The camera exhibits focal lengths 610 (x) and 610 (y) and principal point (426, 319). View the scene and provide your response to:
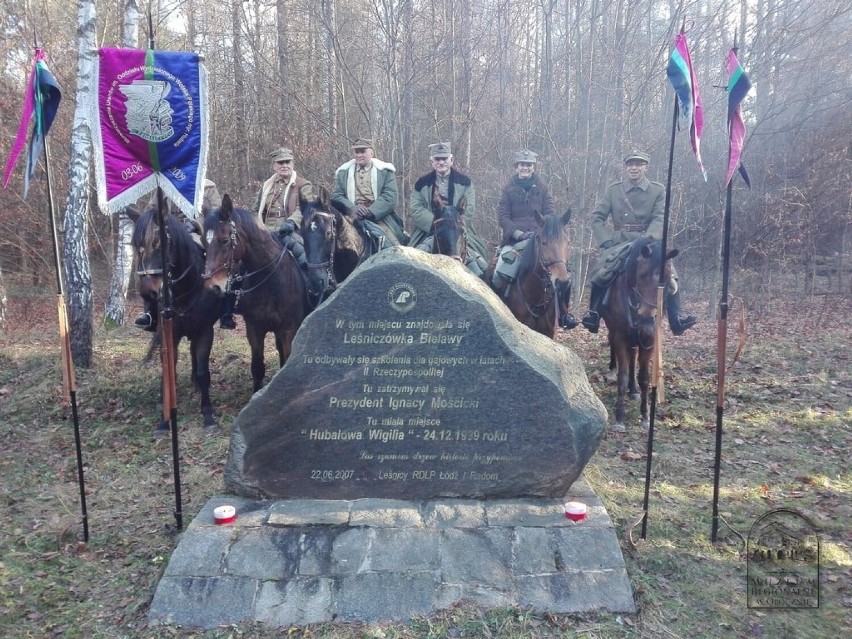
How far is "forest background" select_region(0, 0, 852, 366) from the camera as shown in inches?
556

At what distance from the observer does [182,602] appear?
3.81 meters

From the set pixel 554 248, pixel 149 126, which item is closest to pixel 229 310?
pixel 149 126

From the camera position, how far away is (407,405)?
446cm

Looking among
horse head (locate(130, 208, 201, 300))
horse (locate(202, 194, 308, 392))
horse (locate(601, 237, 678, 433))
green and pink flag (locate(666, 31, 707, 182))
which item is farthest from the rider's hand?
green and pink flag (locate(666, 31, 707, 182))

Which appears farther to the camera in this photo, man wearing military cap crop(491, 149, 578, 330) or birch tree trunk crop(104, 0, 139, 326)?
birch tree trunk crop(104, 0, 139, 326)

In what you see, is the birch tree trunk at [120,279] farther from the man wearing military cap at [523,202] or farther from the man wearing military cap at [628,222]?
the man wearing military cap at [628,222]

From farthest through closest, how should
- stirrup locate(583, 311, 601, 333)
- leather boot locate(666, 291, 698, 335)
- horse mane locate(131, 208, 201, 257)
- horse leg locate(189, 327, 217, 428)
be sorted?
stirrup locate(583, 311, 601, 333) < leather boot locate(666, 291, 698, 335) < horse leg locate(189, 327, 217, 428) < horse mane locate(131, 208, 201, 257)

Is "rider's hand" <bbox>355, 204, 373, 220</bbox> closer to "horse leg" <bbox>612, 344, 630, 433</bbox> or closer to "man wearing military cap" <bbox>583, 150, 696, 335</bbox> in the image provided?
"man wearing military cap" <bbox>583, 150, 696, 335</bbox>

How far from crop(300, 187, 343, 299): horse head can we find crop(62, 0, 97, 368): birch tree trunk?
11.7ft

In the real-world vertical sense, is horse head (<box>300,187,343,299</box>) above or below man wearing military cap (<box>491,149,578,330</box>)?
below

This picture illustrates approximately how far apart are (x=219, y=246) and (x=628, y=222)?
5.31 metres

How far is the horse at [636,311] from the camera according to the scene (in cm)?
691

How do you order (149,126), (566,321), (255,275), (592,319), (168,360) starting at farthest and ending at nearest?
(592,319) < (566,321) < (255,275) < (168,360) < (149,126)

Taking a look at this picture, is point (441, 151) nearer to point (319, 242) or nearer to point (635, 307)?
point (319, 242)
